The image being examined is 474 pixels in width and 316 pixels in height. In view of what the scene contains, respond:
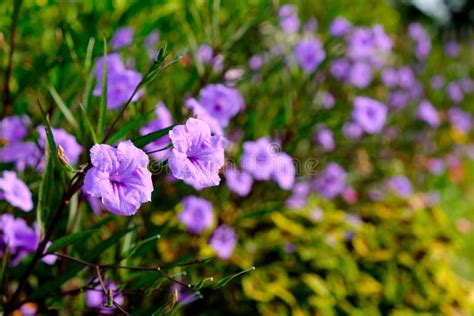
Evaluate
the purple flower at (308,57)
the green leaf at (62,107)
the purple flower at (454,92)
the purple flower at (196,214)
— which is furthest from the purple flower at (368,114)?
the purple flower at (454,92)

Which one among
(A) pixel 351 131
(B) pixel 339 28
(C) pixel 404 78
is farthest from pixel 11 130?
(C) pixel 404 78

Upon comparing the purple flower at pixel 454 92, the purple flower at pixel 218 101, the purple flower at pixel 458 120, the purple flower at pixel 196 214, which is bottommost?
the purple flower at pixel 458 120

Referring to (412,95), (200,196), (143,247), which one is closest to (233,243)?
(200,196)

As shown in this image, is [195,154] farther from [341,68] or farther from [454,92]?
[454,92]

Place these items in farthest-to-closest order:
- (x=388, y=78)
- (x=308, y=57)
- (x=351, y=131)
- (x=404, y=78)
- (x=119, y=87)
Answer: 1. (x=404, y=78)
2. (x=388, y=78)
3. (x=351, y=131)
4. (x=308, y=57)
5. (x=119, y=87)

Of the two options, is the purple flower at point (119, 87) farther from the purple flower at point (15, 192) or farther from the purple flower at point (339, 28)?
the purple flower at point (339, 28)

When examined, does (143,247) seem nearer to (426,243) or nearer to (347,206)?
(426,243)
